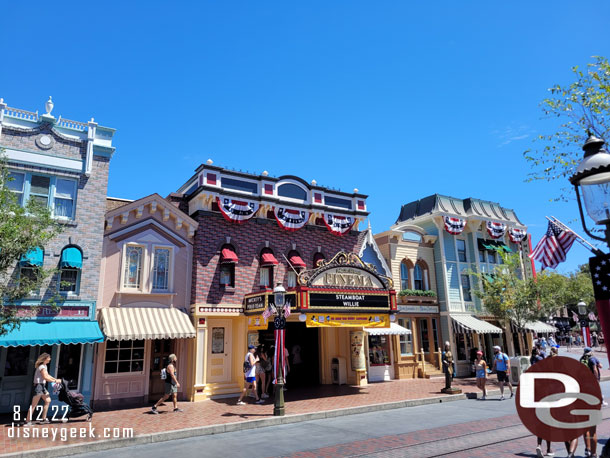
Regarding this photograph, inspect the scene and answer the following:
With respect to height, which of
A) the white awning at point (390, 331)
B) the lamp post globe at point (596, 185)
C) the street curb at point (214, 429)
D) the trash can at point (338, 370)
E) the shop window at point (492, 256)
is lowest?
the street curb at point (214, 429)

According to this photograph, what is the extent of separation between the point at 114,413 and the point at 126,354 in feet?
8.16

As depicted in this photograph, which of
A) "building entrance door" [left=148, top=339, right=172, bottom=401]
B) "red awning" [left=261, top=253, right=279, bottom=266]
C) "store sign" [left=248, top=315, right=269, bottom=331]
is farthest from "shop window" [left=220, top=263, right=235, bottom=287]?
"building entrance door" [left=148, top=339, right=172, bottom=401]

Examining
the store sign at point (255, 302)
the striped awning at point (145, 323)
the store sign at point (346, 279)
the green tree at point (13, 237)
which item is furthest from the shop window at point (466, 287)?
the green tree at point (13, 237)

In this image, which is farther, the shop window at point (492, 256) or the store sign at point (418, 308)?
the shop window at point (492, 256)

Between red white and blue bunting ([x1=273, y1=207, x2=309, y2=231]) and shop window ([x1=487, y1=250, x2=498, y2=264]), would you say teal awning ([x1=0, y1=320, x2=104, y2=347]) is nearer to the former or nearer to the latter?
red white and blue bunting ([x1=273, y1=207, x2=309, y2=231])

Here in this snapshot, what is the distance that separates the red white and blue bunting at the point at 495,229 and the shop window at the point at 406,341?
846 cm

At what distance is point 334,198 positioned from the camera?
73.8 feet

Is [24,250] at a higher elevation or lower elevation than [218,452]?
higher

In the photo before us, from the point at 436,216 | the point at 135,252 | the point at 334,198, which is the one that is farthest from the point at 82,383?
the point at 436,216

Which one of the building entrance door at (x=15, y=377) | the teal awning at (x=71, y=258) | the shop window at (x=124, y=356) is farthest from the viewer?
the shop window at (x=124, y=356)

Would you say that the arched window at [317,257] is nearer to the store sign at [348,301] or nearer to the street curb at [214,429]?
the store sign at [348,301]

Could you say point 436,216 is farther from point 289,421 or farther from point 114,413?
point 114,413

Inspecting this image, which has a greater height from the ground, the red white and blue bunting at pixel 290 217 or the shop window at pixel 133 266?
the red white and blue bunting at pixel 290 217

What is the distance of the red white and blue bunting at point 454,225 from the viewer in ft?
86.4
